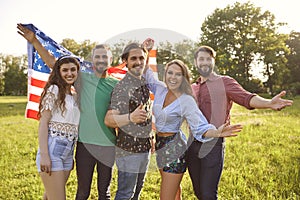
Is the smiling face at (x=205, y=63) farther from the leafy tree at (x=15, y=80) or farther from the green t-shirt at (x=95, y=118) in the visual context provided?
the leafy tree at (x=15, y=80)

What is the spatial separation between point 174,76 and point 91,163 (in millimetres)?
1296

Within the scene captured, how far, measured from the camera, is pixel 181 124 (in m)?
3.41

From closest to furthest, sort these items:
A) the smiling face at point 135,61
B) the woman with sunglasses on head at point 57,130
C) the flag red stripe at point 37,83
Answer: the woman with sunglasses on head at point 57,130 → the smiling face at point 135,61 → the flag red stripe at point 37,83

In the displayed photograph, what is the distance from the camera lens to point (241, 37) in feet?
113

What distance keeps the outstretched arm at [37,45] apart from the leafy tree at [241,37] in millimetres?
28857

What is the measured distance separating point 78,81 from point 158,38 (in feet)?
3.93

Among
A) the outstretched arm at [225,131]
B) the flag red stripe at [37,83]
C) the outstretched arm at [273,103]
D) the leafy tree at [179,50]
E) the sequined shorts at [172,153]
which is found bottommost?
the sequined shorts at [172,153]

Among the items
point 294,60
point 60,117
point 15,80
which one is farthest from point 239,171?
point 15,80

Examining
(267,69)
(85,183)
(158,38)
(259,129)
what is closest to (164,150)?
(85,183)

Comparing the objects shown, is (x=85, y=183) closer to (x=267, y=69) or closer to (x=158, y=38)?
(x=158, y=38)

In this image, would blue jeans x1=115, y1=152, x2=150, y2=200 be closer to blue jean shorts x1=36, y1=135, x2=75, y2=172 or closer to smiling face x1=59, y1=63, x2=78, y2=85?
blue jean shorts x1=36, y1=135, x2=75, y2=172

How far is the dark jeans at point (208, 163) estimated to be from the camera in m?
3.37

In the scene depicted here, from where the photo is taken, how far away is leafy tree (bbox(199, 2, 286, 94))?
32.7 metres

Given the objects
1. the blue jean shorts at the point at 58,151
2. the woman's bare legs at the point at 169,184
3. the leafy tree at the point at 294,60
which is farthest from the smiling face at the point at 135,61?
the leafy tree at the point at 294,60
